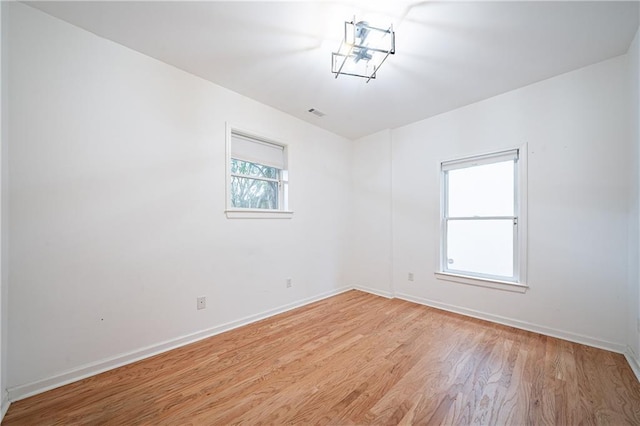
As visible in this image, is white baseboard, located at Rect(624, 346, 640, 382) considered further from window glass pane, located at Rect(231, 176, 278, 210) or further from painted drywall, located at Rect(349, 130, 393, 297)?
window glass pane, located at Rect(231, 176, 278, 210)

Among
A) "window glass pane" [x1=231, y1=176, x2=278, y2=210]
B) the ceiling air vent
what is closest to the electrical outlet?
"window glass pane" [x1=231, y1=176, x2=278, y2=210]

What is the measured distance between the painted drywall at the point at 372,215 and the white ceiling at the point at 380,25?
1.27 meters

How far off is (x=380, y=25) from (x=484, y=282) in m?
2.90

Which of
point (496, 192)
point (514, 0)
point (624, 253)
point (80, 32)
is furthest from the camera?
point (496, 192)

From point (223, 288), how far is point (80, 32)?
247cm

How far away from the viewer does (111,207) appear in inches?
75.0

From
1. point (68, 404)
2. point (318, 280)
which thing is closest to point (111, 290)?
point (68, 404)

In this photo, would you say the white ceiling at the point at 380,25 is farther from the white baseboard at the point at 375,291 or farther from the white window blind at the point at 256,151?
the white baseboard at the point at 375,291

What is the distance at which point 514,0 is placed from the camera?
1.58 m

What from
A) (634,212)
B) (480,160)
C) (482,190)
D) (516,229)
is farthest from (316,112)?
(634,212)

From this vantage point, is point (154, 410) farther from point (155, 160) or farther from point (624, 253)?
point (624, 253)

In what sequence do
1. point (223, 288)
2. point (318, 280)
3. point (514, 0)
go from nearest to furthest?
point (514, 0) < point (223, 288) < point (318, 280)

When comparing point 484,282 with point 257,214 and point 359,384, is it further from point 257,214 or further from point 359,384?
A: point 257,214

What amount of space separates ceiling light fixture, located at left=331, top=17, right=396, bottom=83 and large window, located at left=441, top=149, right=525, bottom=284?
1.82 metres
